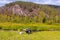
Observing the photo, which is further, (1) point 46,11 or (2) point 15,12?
(1) point 46,11

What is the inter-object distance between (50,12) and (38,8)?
38.9 ft

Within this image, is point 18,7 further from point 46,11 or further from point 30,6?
point 46,11

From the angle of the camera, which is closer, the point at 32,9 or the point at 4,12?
the point at 4,12

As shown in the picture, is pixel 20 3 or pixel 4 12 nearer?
pixel 4 12

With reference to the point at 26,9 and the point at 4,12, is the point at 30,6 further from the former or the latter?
the point at 4,12

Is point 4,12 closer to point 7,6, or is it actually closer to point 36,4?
point 7,6

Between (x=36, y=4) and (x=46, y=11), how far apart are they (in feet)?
49.7

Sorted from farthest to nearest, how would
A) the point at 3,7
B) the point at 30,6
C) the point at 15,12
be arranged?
the point at 30,6 < the point at 3,7 < the point at 15,12

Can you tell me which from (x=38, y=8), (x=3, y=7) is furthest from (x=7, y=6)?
(x=38, y=8)

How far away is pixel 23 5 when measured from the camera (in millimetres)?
158750

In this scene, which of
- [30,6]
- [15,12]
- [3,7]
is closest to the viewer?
[15,12]

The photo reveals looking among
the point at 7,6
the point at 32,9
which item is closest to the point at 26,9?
the point at 32,9

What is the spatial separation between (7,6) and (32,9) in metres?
21.8

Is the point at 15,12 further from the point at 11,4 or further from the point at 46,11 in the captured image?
the point at 46,11
